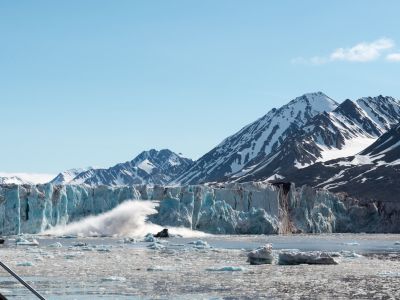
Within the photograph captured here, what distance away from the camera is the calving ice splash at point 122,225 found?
75.2 metres

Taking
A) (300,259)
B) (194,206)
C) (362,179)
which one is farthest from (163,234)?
(362,179)

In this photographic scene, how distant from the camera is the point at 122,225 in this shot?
250 feet

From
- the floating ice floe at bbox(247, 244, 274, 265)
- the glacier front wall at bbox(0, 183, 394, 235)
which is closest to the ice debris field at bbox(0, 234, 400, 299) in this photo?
the floating ice floe at bbox(247, 244, 274, 265)

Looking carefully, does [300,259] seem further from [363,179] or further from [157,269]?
[363,179]

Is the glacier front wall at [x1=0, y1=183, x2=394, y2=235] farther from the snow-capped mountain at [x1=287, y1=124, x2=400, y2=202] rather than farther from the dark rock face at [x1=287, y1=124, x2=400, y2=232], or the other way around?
the snow-capped mountain at [x1=287, y1=124, x2=400, y2=202]

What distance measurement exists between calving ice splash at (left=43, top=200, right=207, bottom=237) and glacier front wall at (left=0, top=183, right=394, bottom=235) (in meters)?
0.77

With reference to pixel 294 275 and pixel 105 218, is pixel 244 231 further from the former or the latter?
pixel 294 275

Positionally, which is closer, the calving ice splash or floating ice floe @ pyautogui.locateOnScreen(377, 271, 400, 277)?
floating ice floe @ pyautogui.locateOnScreen(377, 271, 400, 277)

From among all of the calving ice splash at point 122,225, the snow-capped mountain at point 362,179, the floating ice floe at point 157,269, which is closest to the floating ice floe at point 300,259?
the floating ice floe at point 157,269

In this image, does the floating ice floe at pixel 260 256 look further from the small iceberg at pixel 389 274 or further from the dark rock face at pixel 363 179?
the dark rock face at pixel 363 179

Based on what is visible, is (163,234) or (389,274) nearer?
(389,274)

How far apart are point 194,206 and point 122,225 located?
345 inches

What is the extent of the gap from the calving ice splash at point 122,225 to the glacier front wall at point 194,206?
0.77 meters

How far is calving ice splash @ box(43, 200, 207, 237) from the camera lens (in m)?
75.2
